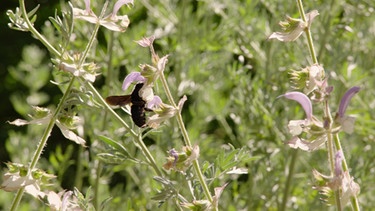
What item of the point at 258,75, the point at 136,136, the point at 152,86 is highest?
the point at 152,86

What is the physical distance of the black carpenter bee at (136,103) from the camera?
800 mm

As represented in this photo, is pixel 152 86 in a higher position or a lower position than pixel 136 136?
higher

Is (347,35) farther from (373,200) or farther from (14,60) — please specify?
(14,60)

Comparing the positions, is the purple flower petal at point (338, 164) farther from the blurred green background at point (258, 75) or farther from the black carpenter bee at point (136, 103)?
the blurred green background at point (258, 75)

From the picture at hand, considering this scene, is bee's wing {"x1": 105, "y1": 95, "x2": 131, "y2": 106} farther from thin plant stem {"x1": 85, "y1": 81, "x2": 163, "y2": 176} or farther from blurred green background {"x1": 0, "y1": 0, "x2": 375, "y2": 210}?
blurred green background {"x1": 0, "y1": 0, "x2": 375, "y2": 210}

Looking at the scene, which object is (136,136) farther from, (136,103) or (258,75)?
(258,75)

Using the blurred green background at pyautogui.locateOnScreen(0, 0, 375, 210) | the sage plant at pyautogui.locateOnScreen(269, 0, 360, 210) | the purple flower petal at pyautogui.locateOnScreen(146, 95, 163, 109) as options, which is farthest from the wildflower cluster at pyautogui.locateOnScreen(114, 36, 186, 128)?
the blurred green background at pyautogui.locateOnScreen(0, 0, 375, 210)

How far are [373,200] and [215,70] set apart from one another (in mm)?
544

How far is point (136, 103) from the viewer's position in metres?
0.80

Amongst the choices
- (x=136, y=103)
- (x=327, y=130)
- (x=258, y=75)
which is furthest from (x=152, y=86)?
(x=258, y=75)

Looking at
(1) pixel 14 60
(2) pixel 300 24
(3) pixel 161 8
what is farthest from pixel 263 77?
(1) pixel 14 60

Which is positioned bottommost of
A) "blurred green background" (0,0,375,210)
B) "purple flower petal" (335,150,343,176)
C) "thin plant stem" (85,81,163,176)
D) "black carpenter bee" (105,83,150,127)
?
"blurred green background" (0,0,375,210)

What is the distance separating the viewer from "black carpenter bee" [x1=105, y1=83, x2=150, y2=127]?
80 cm

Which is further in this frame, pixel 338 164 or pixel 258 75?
pixel 258 75
